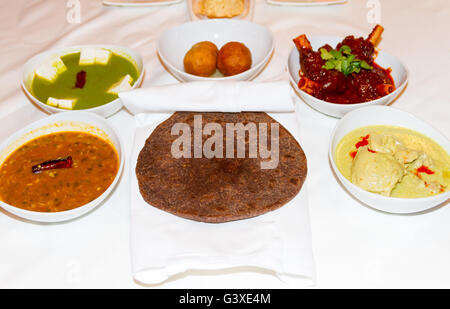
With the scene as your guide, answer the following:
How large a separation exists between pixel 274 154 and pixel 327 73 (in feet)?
1.79

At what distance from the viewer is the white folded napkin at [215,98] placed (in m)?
2.02

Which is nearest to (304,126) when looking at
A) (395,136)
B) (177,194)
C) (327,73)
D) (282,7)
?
(327,73)

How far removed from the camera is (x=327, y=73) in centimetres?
207

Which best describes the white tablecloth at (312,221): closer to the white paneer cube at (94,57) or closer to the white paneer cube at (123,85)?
the white paneer cube at (123,85)

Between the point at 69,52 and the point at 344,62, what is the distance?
158cm

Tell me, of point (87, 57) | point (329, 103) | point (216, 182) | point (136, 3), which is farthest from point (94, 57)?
point (329, 103)

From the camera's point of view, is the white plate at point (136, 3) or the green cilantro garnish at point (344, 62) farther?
the white plate at point (136, 3)

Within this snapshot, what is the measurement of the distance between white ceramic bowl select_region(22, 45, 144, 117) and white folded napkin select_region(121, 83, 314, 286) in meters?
0.54

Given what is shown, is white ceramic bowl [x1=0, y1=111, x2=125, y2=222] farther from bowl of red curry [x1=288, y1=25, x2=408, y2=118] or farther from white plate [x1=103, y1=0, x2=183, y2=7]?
white plate [x1=103, y1=0, x2=183, y2=7]

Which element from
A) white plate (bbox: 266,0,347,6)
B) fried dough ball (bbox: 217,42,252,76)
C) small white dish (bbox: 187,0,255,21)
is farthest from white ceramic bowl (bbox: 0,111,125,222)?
white plate (bbox: 266,0,347,6)

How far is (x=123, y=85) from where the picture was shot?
2.18 m

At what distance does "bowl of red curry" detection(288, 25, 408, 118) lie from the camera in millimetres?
2039

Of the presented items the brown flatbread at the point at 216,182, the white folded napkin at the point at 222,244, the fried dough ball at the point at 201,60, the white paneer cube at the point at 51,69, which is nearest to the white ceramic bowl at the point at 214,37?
the fried dough ball at the point at 201,60

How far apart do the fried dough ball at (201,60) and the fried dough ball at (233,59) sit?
0.05 m
